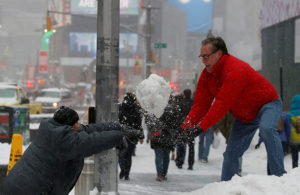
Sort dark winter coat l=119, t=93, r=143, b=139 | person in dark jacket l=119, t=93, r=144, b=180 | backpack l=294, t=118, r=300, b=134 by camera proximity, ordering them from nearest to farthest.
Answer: person in dark jacket l=119, t=93, r=144, b=180
dark winter coat l=119, t=93, r=143, b=139
backpack l=294, t=118, r=300, b=134

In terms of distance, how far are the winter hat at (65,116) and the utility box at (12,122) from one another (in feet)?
30.1

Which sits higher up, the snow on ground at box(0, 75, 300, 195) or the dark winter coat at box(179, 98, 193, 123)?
the dark winter coat at box(179, 98, 193, 123)

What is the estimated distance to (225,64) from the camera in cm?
456

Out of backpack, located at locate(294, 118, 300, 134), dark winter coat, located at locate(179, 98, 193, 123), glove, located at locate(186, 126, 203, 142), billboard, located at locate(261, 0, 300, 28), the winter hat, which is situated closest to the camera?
the winter hat

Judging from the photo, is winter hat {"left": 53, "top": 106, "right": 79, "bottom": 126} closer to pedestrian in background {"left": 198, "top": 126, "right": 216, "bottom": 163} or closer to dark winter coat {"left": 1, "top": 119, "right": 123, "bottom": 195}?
dark winter coat {"left": 1, "top": 119, "right": 123, "bottom": 195}

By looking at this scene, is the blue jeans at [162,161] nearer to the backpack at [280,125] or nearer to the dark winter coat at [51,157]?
the backpack at [280,125]

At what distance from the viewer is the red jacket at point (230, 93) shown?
4.40 m

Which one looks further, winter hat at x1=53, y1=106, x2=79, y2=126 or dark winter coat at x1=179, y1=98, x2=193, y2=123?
dark winter coat at x1=179, y1=98, x2=193, y2=123

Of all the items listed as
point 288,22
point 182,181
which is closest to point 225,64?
point 182,181

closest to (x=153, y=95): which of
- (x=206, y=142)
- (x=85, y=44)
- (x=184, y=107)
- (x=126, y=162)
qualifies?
(x=184, y=107)

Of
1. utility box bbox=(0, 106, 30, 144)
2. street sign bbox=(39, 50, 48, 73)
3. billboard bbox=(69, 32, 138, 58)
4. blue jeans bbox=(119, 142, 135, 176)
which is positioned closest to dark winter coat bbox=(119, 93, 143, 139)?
blue jeans bbox=(119, 142, 135, 176)

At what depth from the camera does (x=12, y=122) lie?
41.8 ft

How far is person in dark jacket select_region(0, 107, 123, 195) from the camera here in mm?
3732

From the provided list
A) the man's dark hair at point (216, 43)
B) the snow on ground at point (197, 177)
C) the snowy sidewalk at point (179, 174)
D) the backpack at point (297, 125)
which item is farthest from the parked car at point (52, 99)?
the man's dark hair at point (216, 43)
